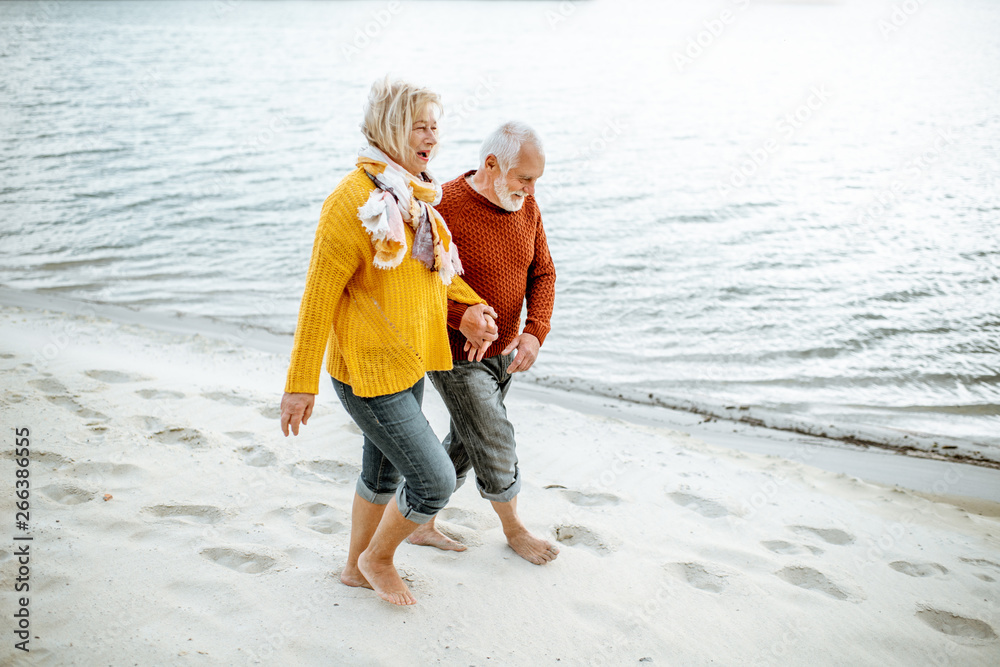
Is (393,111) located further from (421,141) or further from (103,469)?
(103,469)

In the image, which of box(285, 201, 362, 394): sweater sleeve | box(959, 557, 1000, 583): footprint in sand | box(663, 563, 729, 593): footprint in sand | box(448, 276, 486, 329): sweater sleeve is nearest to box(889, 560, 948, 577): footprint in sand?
box(959, 557, 1000, 583): footprint in sand

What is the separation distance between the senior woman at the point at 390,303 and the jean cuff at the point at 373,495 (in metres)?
0.08

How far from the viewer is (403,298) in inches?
88.1

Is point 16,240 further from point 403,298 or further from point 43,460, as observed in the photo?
point 403,298

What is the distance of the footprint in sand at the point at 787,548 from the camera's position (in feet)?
10.1

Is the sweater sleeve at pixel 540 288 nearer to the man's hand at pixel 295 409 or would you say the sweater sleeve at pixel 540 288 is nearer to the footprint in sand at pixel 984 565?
the man's hand at pixel 295 409

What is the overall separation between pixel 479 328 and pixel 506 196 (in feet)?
1.64

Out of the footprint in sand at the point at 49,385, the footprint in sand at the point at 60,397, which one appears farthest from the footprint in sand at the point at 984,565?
the footprint in sand at the point at 49,385

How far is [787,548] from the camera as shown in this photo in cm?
312

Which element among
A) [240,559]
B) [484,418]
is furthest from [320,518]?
[484,418]

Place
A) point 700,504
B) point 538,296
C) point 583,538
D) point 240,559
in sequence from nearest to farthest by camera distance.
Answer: point 240,559 < point 538,296 < point 583,538 < point 700,504

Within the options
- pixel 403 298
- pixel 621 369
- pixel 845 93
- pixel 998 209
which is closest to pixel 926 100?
pixel 845 93

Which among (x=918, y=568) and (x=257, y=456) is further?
(x=257, y=456)

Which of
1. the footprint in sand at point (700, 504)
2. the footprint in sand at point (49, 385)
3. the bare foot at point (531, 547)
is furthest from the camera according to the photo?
the footprint in sand at point (49, 385)
